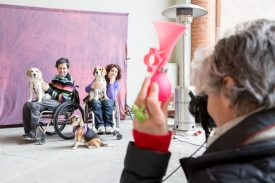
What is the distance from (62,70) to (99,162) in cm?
152

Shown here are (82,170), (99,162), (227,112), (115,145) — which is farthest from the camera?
(115,145)

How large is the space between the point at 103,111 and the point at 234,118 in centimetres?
330

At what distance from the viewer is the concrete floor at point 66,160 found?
246 cm

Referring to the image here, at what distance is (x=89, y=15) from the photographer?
509cm

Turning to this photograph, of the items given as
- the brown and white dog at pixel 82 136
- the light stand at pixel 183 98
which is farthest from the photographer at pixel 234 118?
the light stand at pixel 183 98

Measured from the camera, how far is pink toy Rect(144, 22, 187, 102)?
2.40ft

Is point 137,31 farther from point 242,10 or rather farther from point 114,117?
point 114,117

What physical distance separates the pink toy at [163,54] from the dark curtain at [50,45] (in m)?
4.33

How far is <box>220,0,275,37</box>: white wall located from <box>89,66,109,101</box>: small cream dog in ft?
9.18

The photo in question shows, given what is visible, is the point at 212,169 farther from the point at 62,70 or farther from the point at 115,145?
the point at 62,70

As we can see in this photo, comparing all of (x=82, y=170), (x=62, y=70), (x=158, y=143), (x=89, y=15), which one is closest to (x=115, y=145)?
(x=82, y=170)

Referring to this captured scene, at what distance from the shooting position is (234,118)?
0.68 metres

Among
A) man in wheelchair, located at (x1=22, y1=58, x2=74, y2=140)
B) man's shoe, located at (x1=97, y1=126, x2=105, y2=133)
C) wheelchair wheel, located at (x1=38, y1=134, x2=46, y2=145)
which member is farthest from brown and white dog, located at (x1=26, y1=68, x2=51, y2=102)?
man's shoe, located at (x1=97, y1=126, x2=105, y2=133)

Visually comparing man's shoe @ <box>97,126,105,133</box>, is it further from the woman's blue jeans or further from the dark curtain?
the dark curtain
